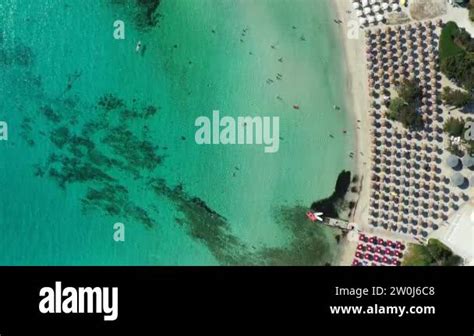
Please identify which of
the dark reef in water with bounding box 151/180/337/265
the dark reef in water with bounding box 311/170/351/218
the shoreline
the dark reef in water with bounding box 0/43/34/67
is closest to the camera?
the shoreline

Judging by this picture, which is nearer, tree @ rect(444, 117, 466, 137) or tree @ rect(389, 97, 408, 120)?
tree @ rect(444, 117, 466, 137)

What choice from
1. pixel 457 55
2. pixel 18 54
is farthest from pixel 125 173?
pixel 457 55

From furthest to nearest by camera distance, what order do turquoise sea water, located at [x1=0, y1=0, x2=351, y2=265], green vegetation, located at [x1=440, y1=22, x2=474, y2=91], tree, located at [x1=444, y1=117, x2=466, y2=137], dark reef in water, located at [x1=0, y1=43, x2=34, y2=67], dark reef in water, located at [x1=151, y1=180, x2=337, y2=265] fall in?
dark reef in water, located at [x1=0, y1=43, x2=34, y2=67]
dark reef in water, located at [x1=151, y1=180, x2=337, y2=265]
turquoise sea water, located at [x1=0, y1=0, x2=351, y2=265]
tree, located at [x1=444, y1=117, x2=466, y2=137]
green vegetation, located at [x1=440, y1=22, x2=474, y2=91]

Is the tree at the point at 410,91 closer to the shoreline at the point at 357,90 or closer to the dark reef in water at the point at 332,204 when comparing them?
the shoreline at the point at 357,90

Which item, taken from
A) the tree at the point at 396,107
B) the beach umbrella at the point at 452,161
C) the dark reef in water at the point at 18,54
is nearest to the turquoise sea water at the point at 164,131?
the dark reef in water at the point at 18,54

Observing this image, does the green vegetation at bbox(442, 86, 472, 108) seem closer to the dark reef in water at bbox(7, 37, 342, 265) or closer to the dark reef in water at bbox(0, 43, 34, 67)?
the dark reef in water at bbox(7, 37, 342, 265)

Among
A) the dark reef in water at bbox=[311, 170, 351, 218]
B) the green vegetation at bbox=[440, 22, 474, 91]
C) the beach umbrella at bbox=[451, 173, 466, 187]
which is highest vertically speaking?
the green vegetation at bbox=[440, 22, 474, 91]

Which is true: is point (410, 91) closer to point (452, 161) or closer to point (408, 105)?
point (408, 105)

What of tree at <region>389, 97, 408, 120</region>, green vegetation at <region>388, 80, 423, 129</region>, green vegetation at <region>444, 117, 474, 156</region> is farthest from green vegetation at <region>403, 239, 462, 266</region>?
tree at <region>389, 97, 408, 120</region>
